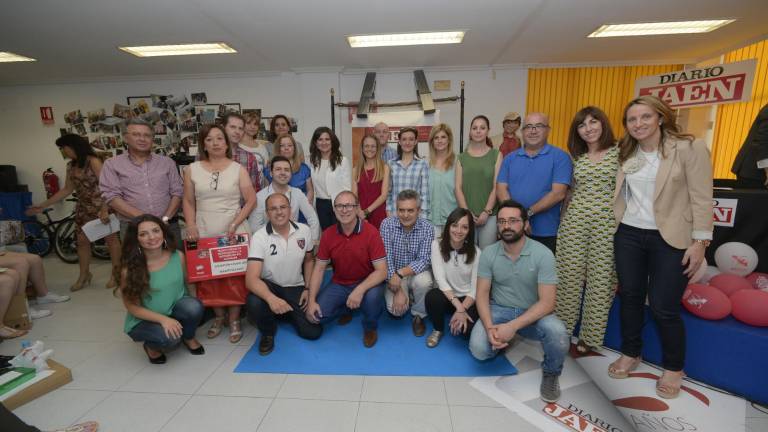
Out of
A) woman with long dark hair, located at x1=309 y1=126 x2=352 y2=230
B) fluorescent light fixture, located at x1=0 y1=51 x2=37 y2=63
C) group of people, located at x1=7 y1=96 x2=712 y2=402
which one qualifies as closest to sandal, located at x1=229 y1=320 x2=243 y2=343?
group of people, located at x1=7 y1=96 x2=712 y2=402

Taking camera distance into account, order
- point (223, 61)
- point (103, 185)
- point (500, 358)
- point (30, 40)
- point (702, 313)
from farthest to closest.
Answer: point (223, 61)
point (30, 40)
point (103, 185)
point (500, 358)
point (702, 313)

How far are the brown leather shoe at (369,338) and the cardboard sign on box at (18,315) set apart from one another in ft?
9.71

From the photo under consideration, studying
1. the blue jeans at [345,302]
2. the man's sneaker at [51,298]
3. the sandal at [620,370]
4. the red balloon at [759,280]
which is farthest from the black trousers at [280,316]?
the red balloon at [759,280]

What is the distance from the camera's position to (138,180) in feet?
9.21

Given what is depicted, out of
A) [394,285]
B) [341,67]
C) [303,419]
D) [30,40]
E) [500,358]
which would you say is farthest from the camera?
[341,67]

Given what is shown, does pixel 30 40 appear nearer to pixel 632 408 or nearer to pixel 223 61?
pixel 223 61

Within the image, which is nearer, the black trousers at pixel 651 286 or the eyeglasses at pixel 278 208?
the black trousers at pixel 651 286

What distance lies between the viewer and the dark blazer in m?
2.51

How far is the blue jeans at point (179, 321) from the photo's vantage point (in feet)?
7.34

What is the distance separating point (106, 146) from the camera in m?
6.01

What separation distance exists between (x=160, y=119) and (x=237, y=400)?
562cm

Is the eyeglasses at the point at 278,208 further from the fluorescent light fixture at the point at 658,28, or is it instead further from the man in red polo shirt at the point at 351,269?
the fluorescent light fixture at the point at 658,28

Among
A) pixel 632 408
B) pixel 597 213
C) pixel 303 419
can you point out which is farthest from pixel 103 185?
pixel 632 408

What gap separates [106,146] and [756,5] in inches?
358
